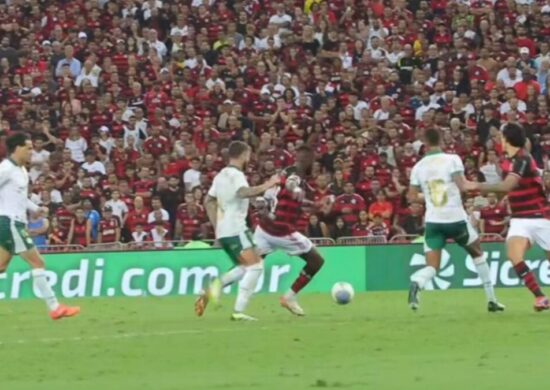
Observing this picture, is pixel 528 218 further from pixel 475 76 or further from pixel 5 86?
pixel 5 86

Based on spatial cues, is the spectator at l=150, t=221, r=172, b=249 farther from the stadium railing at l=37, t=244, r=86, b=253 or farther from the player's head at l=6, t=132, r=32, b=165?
the player's head at l=6, t=132, r=32, b=165

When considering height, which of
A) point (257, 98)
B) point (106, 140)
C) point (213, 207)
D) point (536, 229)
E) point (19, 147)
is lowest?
point (536, 229)

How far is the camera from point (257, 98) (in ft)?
123

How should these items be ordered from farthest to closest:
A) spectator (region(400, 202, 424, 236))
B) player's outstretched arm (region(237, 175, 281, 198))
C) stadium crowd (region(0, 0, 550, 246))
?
stadium crowd (region(0, 0, 550, 246)) < spectator (region(400, 202, 424, 236)) < player's outstretched arm (region(237, 175, 281, 198))

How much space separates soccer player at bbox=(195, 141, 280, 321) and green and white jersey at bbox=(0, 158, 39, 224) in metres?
→ 2.42

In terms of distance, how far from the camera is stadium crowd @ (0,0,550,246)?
109ft

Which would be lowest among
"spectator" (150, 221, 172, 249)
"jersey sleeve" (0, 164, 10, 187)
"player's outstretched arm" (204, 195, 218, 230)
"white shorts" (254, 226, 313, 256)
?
"spectator" (150, 221, 172, 249)

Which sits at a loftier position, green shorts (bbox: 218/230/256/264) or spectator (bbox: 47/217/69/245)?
green shorts (bbox: 218/230/256/264)

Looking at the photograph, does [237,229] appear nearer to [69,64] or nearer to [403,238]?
[403,238]

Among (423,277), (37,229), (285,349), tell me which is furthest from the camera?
(37,229)

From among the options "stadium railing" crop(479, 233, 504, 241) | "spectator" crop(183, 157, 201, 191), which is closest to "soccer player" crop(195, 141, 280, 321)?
"stadium railing" crop(479, 233, 504, 241)

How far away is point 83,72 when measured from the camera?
39625 millimetres

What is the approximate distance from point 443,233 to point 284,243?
226cm

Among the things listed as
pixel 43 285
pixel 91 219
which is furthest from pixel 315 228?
pixel 43 285
